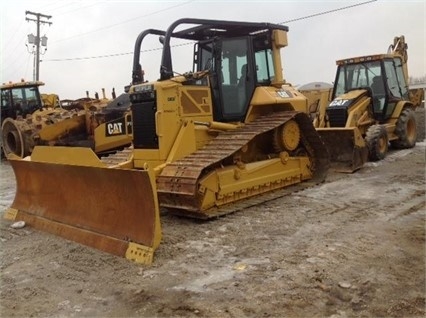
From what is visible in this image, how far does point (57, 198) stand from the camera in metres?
5.60

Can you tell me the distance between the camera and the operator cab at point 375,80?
34.5ft

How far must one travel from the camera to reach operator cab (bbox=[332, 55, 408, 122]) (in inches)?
414

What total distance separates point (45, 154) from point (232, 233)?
268 cm

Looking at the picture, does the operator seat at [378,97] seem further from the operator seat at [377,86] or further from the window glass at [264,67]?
the window glass at [264,67]

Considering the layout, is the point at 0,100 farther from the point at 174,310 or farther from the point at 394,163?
the point at 174,310

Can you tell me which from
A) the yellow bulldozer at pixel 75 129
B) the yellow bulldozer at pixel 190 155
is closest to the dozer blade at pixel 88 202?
the yellow bulldozer at pixel 190 155

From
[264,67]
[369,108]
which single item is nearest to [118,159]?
[264,67]

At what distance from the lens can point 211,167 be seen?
576 cm

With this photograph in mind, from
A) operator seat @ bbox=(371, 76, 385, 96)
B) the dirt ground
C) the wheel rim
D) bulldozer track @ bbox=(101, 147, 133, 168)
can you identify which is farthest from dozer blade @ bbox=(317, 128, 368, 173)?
bulldozer track @ bbox=(101, 147, 133, 168)

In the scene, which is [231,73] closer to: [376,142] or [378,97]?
[376,142]

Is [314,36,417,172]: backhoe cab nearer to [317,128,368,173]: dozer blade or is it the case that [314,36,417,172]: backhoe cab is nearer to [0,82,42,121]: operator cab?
[317,128,368,173]: dozer blade

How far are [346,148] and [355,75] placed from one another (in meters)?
2.87

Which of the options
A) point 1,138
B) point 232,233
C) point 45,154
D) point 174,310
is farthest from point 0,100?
point 174,310

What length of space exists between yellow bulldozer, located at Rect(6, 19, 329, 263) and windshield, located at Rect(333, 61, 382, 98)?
12.5ft
